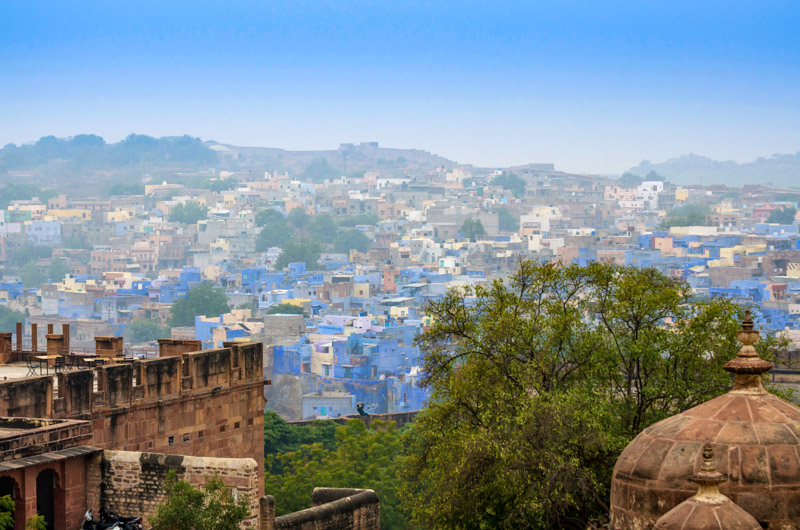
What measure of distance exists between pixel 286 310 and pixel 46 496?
5837 inches

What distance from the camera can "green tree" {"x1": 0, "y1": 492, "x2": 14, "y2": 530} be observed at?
15.1 m

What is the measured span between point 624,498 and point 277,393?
397 ft

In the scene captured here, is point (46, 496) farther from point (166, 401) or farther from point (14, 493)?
point (166, 401)

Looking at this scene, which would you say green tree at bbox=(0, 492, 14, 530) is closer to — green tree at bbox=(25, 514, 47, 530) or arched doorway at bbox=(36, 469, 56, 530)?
green tree at bbox=(25, 514, 47, 530)

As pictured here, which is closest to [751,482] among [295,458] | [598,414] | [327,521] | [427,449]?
[598,414]

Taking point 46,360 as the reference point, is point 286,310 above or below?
below

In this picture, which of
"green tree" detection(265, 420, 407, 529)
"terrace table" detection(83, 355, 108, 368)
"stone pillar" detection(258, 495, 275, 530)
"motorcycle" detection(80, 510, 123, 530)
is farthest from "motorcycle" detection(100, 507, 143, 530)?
"green tree" detection(265, 420, 407, 529)

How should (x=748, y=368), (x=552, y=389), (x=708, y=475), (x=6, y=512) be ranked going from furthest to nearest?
1. (x=552, y=389)
2. (x=6, y=512)
3. (x=748, y=368)
4. (x=708, y=475)

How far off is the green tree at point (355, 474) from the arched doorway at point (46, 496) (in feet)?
54.1

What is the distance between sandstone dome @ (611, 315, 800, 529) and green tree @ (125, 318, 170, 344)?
155 metres

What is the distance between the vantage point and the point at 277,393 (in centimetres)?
13425

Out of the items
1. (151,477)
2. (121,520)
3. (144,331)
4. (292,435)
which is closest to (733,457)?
(151,477)

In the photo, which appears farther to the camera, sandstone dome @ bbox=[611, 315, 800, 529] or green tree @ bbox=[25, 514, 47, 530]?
green tree @ bbox=[25, 514, 47, 530]

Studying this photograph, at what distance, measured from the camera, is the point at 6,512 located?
50.5 feet
